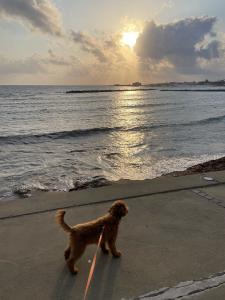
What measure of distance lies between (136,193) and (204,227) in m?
1.55

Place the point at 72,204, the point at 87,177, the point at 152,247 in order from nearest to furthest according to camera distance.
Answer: the point at 152,247, the point at 72,204, the point at 87,177

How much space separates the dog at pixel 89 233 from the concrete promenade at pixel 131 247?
135 millimetres

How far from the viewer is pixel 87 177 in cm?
990

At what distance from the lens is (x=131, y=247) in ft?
12.7

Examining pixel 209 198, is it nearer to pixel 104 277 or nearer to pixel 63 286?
pixel 104 277

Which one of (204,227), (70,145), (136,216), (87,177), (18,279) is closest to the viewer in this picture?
(18,279)

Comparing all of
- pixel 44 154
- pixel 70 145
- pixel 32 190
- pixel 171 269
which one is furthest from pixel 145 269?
pixel 70 145

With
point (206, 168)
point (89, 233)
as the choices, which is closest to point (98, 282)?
point (89, 233)

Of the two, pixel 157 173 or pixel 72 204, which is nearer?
pixel 72 204

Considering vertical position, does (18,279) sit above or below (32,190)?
above

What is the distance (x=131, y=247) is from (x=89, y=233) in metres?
0.71

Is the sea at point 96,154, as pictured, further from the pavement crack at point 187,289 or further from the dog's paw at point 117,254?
the pavement crack at point 187,289

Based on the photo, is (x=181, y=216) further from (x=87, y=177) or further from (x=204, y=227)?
(x=87, y=177)

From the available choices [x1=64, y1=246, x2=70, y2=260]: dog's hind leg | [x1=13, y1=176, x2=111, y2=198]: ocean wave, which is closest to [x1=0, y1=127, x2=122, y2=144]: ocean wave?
[x1=13, y1=176, x2=111, y2=198]: ocean wave
